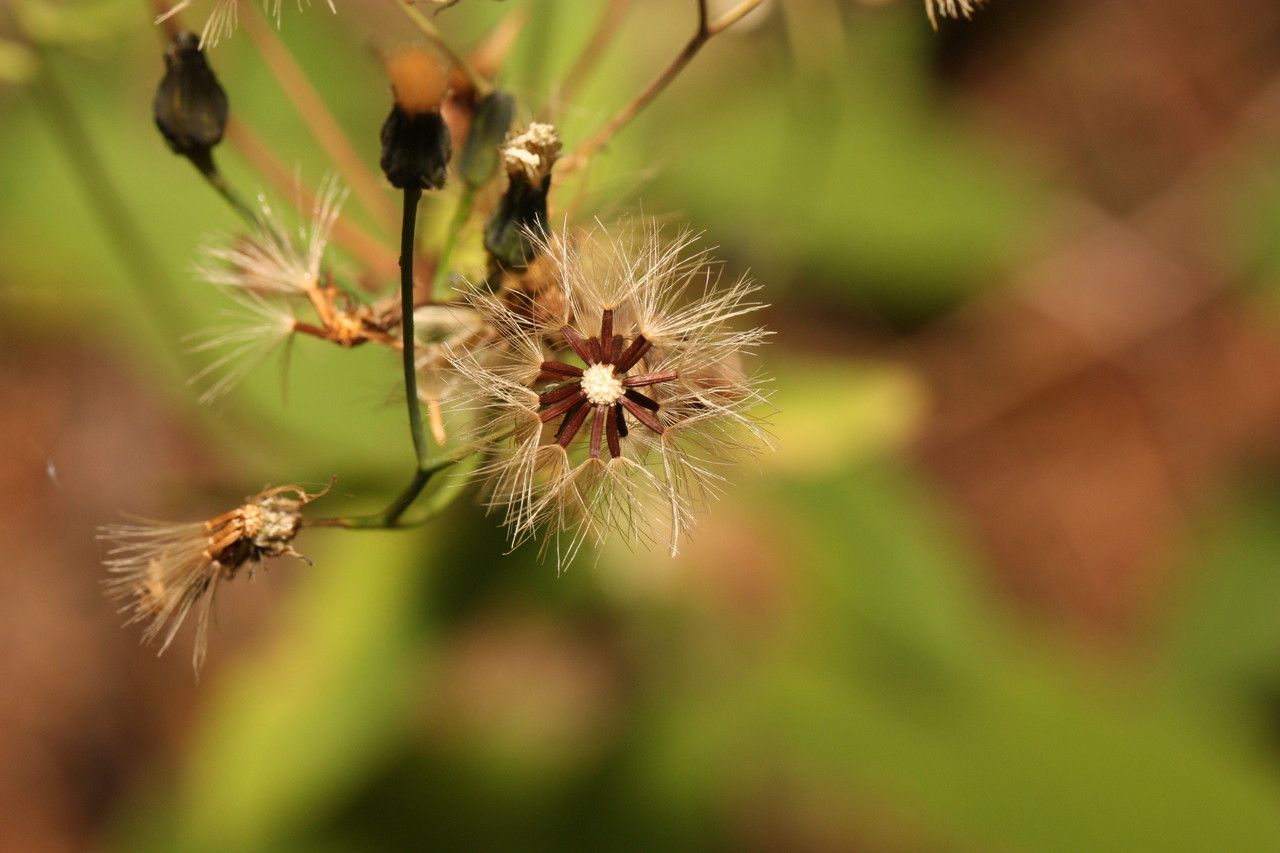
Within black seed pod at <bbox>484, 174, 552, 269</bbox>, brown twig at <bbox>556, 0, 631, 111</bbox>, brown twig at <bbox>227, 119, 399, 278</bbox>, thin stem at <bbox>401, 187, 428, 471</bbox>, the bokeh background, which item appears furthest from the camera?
the bokeh background

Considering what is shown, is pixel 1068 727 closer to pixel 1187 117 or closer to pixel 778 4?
pixel 778 4

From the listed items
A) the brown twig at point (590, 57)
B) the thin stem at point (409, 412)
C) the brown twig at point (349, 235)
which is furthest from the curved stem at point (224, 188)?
the brown twig at point (590, 57)

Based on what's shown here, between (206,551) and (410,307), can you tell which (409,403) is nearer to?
(410,307)

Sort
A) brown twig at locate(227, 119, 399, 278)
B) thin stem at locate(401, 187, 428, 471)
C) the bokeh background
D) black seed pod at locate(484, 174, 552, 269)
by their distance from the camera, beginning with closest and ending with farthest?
thin stem at locate(401, 187, 428, 471) < black seed pod at locate(484, 174, 552, 269) < brown twig at locate(227, 119, 399, 278) < the bokeh background

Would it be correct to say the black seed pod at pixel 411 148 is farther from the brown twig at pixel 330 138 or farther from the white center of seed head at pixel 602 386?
the brown twig at pixel 330 138

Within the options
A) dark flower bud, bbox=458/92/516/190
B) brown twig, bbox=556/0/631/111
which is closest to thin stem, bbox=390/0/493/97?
dark flower bud, bbox=458/92/516/190

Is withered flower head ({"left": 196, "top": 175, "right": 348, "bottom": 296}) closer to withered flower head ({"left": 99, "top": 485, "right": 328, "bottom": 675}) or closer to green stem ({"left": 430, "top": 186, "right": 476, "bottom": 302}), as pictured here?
green stem ({"left": 430, "top": 186, "right": 476, "bottom": 302})

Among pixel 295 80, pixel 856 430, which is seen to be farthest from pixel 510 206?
pixel 856 430

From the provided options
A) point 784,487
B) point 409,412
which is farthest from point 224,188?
point 784,487
